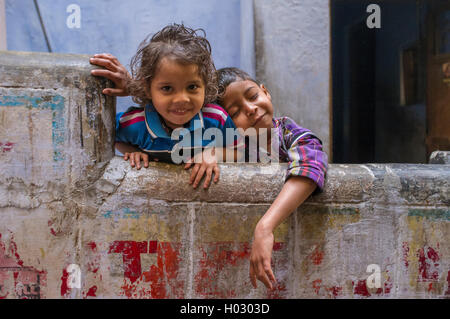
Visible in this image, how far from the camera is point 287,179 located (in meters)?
1.57

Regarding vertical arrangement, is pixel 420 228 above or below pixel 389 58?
below

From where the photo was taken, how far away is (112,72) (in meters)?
1.60

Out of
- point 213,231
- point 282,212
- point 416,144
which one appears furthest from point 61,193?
point 416,144

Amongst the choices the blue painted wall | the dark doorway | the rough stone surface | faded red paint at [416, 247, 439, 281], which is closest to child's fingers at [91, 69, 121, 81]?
faded red paint at [416, 247, 439, 281]

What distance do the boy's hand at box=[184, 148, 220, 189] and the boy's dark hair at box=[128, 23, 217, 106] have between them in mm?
338

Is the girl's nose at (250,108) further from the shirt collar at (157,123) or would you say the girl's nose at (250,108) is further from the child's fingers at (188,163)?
the child's fingers at (188,163)

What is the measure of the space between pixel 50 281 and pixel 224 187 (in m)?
0.78

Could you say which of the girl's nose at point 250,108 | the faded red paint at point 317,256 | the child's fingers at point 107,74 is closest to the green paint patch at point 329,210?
the faded red paint at point 317,256

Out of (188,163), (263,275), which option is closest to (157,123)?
(188,163)

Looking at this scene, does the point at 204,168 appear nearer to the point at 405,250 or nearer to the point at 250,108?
the point at 250,108

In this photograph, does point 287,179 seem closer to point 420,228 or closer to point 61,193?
point 420,228

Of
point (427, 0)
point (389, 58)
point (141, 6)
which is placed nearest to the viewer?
point (141, 6)

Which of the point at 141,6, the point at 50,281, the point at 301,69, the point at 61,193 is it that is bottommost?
the point at 50,281

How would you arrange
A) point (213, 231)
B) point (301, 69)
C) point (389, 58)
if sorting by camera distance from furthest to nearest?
point (389, 58) → point (301, 69) → point (213, 231)
